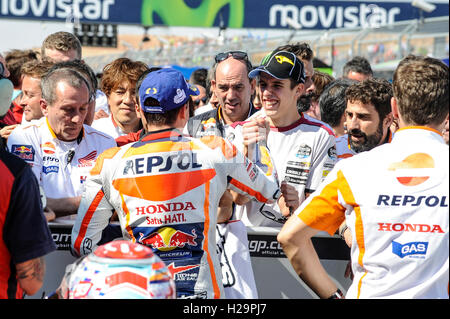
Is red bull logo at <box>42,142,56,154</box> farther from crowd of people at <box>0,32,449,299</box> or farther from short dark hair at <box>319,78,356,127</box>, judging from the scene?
short dark hair at <box>319,78,356,127</box>

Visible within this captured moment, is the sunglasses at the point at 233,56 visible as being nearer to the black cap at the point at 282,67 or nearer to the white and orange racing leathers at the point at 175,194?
the black cap at the point at 282,67

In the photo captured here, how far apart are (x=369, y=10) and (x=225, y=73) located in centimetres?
2100

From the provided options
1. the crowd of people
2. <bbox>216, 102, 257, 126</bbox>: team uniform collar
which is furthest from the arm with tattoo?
<bbox>216, 102, 257, 126</bbox>: team uniform collar

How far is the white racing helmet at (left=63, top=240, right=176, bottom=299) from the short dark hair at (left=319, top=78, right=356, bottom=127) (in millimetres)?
3931

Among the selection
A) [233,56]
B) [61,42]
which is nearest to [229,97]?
[233,56]

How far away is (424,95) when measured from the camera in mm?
2609

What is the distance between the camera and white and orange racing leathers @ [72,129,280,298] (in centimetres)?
300

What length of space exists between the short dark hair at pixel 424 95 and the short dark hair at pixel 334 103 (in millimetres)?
2975

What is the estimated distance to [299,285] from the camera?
12.5ft

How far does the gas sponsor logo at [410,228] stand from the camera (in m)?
2.53

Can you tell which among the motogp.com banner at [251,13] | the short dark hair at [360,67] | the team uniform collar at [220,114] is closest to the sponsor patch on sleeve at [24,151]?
the team uniform collar at [220,114]

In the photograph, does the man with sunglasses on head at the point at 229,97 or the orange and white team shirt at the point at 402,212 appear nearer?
the orange and white team shirt at the point at 402,212

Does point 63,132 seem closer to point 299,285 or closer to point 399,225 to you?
point 299,285

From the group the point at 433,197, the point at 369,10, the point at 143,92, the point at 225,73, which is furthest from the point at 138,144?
the point at 369,10
